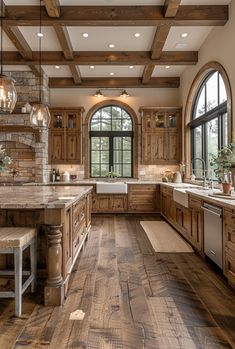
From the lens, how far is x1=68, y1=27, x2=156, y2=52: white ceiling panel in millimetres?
4699

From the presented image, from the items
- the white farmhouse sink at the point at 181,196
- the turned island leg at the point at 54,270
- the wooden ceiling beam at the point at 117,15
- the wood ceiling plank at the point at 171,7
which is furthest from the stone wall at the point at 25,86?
the turned island leg at the point at 54,270

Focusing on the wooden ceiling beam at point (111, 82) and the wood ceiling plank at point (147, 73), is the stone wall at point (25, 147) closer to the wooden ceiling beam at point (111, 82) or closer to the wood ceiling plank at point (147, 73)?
the wooden ceiling beam at point (111, 82)

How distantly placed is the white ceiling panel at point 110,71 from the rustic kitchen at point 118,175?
0.17ft

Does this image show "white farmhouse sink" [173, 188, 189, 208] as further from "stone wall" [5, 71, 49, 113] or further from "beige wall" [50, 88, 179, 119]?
"stone wall" [5, 71, 49, 113]

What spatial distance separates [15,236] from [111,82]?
5.87 m

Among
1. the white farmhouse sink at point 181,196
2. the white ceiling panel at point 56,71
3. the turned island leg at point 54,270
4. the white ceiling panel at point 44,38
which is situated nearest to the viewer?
the turned island leg at point 54,270

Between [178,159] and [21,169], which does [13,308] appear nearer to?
[21,169]

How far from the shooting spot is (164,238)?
182 inches

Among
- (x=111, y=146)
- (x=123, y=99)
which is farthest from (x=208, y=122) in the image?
(x=111, y=146)

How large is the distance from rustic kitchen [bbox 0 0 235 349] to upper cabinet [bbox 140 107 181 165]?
3 cm

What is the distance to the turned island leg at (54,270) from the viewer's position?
7.68ft

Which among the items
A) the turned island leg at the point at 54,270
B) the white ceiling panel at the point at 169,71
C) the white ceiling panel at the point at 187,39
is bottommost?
the turned island leg at the point at 54,270

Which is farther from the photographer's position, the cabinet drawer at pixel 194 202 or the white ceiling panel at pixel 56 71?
the white ceiling panel at pixel 56 71

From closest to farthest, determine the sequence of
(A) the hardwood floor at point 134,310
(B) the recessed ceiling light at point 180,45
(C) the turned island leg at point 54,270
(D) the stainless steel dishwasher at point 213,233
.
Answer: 1. (A) the hardwood floor at point 134,310
2. (C) the turned island leg at point 54,270
3. (D) the stainless steel dishwasher at point 213,233
4. (B) the recessed ceiling light at point 180,45
